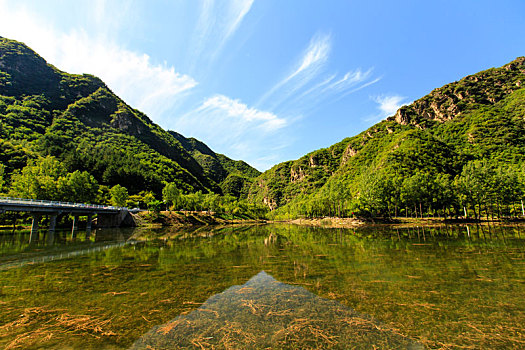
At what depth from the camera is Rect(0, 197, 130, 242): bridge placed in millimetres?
39844

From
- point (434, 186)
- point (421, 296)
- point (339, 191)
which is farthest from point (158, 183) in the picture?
point (421, 296)

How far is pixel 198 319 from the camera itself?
21.8 feet

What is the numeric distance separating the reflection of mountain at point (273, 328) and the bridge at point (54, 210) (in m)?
51.8

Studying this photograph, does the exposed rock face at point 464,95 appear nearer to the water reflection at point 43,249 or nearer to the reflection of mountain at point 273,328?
the reflection of mountain at point 273,328

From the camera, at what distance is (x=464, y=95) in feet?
555

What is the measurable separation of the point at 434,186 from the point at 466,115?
124088mm

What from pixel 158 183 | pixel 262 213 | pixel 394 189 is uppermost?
pixel 158 183

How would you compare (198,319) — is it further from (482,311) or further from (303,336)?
(482,311)

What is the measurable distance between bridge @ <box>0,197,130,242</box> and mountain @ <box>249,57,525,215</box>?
3097 inches

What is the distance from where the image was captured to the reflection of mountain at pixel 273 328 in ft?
16.7

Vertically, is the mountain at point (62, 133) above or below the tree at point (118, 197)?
above

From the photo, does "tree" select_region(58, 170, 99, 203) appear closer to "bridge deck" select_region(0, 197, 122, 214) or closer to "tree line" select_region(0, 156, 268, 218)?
"tree line" select_region(0, 156, 268, 218)

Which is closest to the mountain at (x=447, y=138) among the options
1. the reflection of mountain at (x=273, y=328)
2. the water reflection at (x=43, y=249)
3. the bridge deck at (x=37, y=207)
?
the water reflection at (x=43, y=249)

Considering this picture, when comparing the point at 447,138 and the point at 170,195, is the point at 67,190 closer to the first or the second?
the point at 170,195
